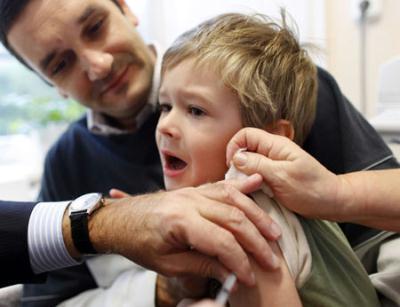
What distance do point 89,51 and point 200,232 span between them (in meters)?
0.67

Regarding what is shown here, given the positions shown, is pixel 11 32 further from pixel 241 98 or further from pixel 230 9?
pixel 230 9

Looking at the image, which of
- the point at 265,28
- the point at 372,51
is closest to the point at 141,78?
the point at 265,28

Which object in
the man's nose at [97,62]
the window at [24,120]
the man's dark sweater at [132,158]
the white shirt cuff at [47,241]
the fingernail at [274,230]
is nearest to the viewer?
the fingernail at [274,230]

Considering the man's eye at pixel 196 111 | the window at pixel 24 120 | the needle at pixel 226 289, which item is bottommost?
the window at pixel 24 120

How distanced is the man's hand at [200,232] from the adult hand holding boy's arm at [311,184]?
0.12 feet

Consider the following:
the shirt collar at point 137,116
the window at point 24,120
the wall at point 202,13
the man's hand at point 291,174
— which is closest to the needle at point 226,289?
the man's hand at point 291,174

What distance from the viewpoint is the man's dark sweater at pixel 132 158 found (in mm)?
917

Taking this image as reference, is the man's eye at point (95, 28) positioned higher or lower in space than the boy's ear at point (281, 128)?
higher

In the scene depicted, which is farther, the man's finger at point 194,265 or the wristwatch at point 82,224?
the wristwatch at point 82,224

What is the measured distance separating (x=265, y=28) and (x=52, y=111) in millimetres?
1576

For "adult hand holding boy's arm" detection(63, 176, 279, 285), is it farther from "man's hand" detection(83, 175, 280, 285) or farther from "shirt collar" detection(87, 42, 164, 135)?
"shirt collar" detection(87, 42, 164, 135)

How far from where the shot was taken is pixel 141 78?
1100mm

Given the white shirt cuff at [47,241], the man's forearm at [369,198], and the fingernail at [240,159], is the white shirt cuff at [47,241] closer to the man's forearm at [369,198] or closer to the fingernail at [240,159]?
the fingernail at [240,159]

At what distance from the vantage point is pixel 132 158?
1129mm
